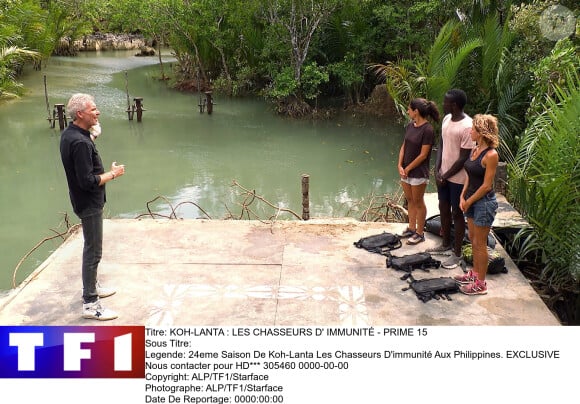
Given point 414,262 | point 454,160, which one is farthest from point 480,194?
point 414,262

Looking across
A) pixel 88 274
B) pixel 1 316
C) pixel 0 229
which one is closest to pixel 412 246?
pixel 88 274

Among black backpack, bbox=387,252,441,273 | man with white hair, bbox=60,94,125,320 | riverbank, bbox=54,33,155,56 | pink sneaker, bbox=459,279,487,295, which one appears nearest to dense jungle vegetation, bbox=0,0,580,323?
riverbank, bbox=54,33,155,56

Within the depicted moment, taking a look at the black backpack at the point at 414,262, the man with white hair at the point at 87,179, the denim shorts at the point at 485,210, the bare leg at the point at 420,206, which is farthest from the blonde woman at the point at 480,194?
the man with white hair at the point at 87,179

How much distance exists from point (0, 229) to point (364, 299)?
18.4 feet

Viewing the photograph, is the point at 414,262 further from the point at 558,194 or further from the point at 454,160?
the point at 558,194

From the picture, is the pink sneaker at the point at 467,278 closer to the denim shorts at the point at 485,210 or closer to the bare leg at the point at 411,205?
the denim shorts at the point at 485,210

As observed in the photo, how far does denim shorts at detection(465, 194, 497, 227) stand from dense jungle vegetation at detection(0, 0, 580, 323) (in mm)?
598

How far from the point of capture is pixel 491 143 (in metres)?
3.68

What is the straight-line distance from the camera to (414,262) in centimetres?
438

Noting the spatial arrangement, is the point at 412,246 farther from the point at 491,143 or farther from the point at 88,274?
the point at 88,274

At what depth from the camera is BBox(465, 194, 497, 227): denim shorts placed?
3.82m

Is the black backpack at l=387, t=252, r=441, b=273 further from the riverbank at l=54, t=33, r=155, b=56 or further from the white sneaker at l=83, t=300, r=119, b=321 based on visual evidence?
the riverbank at l=54, t=33, r=155, b=56

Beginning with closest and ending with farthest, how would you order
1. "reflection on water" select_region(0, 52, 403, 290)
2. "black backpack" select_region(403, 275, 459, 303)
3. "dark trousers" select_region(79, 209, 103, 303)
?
1. "dark trousers" select_region(79, 209, 103, 303)
2. "black backpack" select_region(403, 275, 459, 303)
3. "reflection on water" select_region(0, 52, 403, 290)

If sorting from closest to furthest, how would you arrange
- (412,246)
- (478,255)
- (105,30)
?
(478,255) → (412,246) → (105,30)
